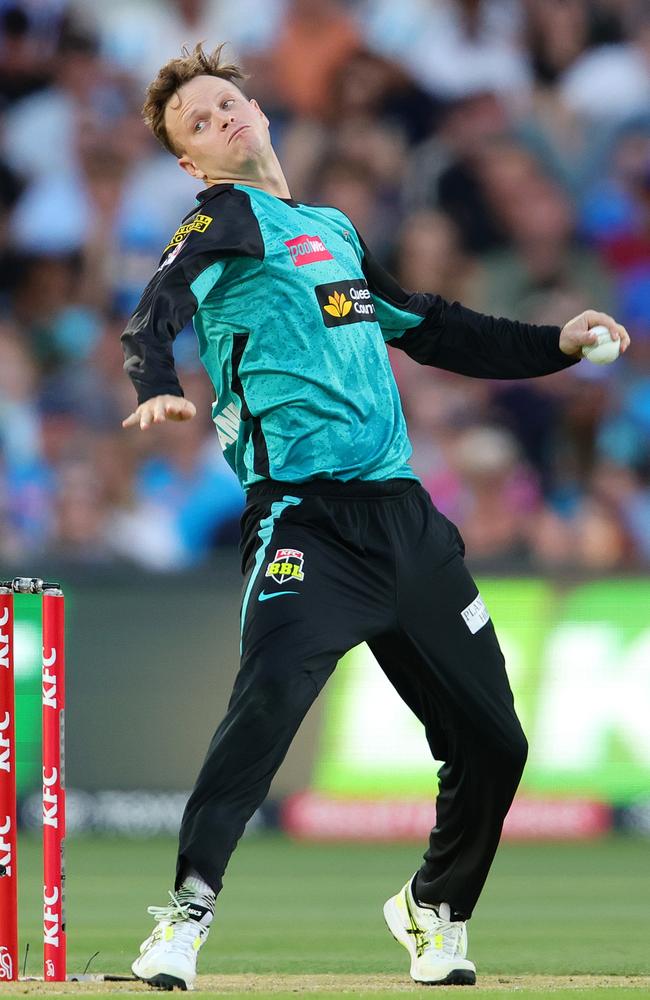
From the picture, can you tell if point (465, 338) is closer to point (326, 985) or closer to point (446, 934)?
point (446, 934)

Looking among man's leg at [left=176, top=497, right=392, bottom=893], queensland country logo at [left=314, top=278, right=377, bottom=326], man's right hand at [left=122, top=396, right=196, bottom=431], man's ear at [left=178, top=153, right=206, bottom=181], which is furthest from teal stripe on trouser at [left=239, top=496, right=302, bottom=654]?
man's ear at [left=178, top=153, right=206, bottom=181]

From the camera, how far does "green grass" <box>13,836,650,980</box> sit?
566 centimetres

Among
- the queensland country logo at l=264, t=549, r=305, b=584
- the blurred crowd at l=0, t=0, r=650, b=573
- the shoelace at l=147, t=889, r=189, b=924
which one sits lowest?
the shoelace at l=147, t=889, r=189, b=924

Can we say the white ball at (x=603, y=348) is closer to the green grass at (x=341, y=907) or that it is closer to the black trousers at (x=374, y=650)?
the black trousers at (x=374, y=650)

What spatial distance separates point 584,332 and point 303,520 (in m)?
1.12

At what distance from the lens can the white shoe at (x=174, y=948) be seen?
430 cm

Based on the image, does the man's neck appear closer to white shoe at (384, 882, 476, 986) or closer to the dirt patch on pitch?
white shoe at (384, 882, 476, 986)

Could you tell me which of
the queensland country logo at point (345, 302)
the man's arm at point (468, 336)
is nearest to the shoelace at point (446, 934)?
the man's arm at point (468, 336)

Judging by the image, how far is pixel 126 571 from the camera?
1061 cm

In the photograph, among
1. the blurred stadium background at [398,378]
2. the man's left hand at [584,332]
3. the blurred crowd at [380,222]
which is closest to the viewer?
the man's left hand at [584,332]

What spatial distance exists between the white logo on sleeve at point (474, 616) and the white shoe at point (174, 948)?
112 cm

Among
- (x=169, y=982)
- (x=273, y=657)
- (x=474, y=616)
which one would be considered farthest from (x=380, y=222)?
(x=169, y=982)

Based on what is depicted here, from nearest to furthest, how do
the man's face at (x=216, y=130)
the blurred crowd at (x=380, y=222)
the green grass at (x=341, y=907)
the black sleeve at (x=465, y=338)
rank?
the man's face at (x=216, y=130), the black sleeve at (x=465, y=338), the green grass at (x=341, y=907), the blurred crowd at (x=380, y=222)

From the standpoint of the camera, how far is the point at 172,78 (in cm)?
501
